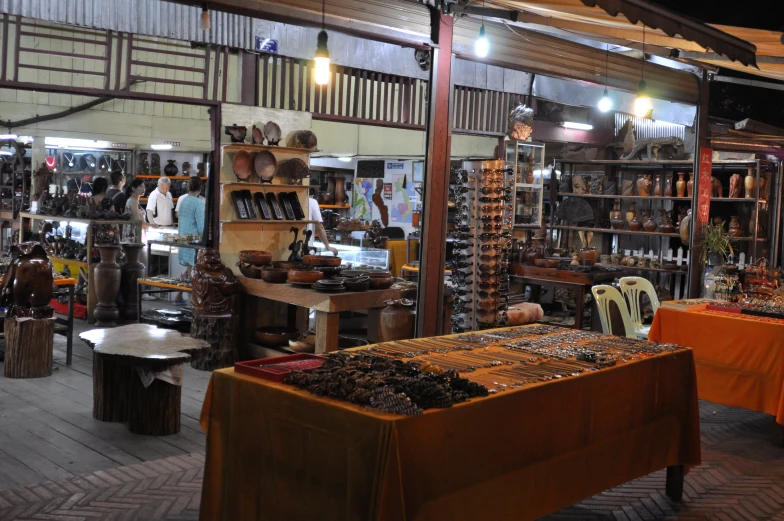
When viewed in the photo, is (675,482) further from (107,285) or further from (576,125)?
(576,125)

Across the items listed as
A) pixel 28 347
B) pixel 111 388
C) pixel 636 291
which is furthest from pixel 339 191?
pixel 111 388

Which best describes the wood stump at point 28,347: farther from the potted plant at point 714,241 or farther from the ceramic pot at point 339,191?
the ceramic pot at point 339,191

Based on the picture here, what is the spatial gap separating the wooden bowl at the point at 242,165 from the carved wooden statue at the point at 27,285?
1890 millimetres

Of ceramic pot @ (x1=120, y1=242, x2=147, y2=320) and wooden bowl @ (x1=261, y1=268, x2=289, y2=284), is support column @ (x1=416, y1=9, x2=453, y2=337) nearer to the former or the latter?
wooden bowl @ (x1=261, y1=268, x2=289, y2=284)

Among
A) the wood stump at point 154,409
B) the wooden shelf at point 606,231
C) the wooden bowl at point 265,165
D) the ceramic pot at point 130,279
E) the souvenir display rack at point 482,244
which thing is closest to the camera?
the wood stump at point 154,409

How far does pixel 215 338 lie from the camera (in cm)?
689

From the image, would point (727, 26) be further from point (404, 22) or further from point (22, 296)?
point (22, 296)

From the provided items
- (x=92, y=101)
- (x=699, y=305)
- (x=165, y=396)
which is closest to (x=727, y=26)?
(x=699, y=305)

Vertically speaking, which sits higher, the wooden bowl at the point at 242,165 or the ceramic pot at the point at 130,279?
the wooden bowl at the point at 242,165

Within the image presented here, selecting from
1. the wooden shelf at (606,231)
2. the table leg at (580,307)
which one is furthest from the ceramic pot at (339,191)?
the table leg at (580,307)

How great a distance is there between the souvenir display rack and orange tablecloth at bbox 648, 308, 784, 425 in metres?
1.22

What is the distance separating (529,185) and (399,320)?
5.19 metres

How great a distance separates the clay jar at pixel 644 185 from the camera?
11391 millimetres

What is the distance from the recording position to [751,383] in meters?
5.30
